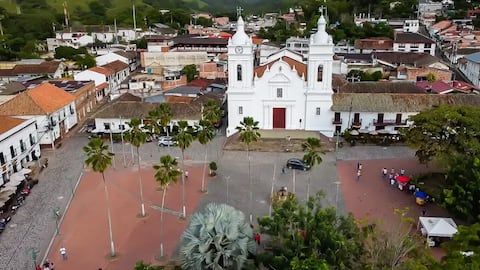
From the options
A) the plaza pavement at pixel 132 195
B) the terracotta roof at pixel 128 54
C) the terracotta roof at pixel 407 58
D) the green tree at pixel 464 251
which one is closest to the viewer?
the green tree at pixel 464 251

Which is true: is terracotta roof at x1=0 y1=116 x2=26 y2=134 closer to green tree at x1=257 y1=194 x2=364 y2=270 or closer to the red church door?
the red church door

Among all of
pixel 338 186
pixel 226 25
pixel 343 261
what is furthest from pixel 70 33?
pixel 343 261

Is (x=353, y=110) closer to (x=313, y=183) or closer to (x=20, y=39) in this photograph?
(x=313, y=183)

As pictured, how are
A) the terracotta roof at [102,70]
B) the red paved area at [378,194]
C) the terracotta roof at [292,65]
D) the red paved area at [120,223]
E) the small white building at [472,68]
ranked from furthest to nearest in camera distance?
the terracotta roof at [102,70] < the small white building at [472,68] < the terracotta roof at [292,65] < the red paved area at [378,194] < the red paved area at [120,223]

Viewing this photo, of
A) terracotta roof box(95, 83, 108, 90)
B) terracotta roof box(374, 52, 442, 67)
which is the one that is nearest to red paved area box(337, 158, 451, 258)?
terracotta roof box(374, 52, 442, 67)

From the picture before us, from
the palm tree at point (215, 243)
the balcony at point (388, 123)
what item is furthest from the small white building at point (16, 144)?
the balcony at point (388, 123)

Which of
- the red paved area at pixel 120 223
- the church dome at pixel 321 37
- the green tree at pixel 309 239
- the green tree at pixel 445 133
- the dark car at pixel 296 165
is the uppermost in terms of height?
the church dome at pixel 321 37

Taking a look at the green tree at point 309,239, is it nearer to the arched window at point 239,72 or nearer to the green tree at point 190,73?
the arched window at point 239,72

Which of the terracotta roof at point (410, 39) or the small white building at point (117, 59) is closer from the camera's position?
the small white building at point (117, 59)
